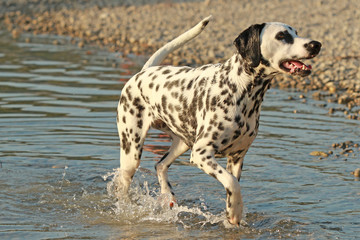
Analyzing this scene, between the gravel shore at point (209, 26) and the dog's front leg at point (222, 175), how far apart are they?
531 cm

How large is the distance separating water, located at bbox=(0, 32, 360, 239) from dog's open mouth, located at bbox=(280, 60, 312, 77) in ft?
4.87

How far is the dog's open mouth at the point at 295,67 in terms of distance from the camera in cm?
630

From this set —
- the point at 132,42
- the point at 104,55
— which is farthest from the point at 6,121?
the point at 132,42

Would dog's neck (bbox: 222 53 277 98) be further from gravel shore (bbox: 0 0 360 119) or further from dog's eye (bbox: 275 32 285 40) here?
gravel shore (bbox: 0 0 360 119)

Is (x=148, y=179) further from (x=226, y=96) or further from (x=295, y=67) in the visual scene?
(x=295, y=67)

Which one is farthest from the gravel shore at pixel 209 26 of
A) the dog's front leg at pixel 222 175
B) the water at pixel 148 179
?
the dog's front leg at pixel 222 175

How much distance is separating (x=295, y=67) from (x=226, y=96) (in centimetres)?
65

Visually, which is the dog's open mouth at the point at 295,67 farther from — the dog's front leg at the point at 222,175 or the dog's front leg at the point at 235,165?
the dog's front leg at the point at 235,165

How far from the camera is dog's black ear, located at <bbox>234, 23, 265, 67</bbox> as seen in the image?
21.0ft

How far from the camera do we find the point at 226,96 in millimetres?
6594

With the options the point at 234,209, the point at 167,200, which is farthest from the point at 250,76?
the point at 167,200

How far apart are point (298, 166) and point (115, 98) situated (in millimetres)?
4792

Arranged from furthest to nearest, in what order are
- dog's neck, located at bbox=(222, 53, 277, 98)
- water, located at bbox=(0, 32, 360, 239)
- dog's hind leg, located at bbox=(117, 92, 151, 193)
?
dog's hind leg, located at bbox=(117, 92, 151, 193)
water, located at bbox=(0, 32, 360, 239)
dog's neck, located at bbox=(222, 53, 277, 98)

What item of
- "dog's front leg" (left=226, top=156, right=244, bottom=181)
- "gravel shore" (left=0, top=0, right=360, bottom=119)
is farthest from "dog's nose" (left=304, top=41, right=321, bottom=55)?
"gravel shore" (left=0, top=0, right=360, bottom=119)
